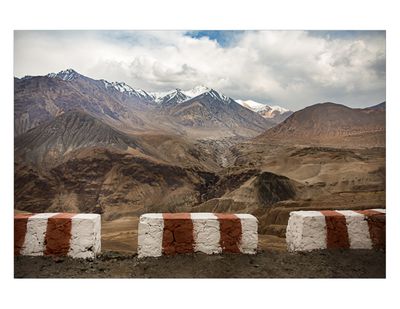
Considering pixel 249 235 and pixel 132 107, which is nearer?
pixel 249 235

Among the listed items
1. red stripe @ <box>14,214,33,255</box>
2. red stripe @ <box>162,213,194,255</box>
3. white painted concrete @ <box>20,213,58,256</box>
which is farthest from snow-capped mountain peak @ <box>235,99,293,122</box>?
red stripe @ <box>14,214,33,255</box>

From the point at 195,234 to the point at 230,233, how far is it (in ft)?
1.21

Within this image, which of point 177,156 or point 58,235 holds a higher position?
point 177,156

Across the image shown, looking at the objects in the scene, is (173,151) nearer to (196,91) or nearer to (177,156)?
(177,156)

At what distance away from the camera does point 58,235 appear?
171 inches

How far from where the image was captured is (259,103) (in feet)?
21.1

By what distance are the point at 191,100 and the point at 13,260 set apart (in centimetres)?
334

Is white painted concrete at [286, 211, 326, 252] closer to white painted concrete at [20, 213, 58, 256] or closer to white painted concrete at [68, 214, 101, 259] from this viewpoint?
white painted concrete at [68, 214, 101, 259]

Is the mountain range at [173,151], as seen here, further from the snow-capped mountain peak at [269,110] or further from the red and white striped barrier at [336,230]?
the red and white striped barrier at [336,230]

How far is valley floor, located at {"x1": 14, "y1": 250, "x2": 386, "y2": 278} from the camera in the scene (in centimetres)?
427

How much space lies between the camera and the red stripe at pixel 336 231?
182 inches

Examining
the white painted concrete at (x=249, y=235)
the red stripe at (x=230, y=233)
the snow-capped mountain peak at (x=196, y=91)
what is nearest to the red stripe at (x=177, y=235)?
the red stripe at (x=230, y=233)

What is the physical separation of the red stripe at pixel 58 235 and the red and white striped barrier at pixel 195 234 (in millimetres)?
738

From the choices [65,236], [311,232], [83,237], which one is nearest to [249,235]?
[311,232]
